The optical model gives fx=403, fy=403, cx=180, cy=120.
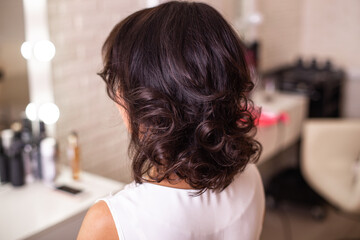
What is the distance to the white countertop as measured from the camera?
1.04m

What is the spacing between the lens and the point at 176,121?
2.19ft

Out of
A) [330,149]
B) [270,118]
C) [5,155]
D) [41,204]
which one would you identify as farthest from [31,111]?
[330,149]

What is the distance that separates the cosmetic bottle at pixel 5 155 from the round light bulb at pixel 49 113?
0.16 m

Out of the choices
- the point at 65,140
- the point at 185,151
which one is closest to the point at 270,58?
the point at 65,140

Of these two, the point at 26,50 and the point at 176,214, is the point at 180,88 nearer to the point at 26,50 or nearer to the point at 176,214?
the point at 176,214

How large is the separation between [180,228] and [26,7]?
96cm

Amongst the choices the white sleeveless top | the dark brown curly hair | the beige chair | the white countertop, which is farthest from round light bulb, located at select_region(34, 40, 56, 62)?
the beige chair

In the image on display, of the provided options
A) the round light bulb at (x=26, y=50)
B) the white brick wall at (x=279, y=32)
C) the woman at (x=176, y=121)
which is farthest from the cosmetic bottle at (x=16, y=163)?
the white brick wall at (x=279, y=32)

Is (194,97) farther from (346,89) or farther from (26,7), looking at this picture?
(346,89)

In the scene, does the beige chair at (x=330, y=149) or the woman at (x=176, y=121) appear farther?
the beige chair at (x=330, y=149)

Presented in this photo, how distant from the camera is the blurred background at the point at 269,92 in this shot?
1.34 m

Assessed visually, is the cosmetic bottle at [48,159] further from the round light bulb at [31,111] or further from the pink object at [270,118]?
the pink object at [270,118]

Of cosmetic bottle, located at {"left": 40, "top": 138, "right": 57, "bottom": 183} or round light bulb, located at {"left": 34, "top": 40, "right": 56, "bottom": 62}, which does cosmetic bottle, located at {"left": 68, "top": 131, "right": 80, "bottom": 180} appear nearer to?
cosmetic bottle, located at {"left": 40, "top": 138, "right": 57, "bottom": 183}

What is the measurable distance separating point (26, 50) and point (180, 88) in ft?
2.86
